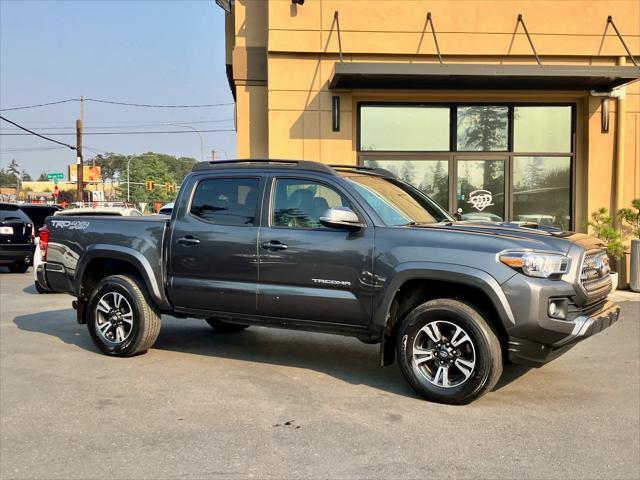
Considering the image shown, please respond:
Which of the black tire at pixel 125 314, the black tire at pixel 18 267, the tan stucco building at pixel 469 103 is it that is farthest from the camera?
the black tire at pixel 18 267

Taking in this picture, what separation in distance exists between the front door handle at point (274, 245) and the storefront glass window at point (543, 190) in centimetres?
820

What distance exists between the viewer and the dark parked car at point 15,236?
14414mm

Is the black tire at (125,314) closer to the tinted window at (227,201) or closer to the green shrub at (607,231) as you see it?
the tinted window at (227,201)

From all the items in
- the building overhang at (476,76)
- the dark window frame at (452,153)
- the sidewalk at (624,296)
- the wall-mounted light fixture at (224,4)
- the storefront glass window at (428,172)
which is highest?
the wall-mounted light fixture at (224,4)

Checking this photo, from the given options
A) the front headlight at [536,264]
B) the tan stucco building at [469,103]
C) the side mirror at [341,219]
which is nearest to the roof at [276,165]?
the side mirror at [341,219]

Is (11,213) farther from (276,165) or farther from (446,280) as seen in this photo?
(446,280)

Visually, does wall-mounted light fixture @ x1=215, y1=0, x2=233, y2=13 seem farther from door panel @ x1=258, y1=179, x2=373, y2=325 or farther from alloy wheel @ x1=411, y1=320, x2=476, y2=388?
alloy wheel @ x1=411, y1=320, x2=476, y2=388

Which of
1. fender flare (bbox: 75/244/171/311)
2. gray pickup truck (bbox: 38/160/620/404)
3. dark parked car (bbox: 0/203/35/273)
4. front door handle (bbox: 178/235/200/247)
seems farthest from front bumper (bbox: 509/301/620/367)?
dark parked car (bbox: 0/203/35/273)

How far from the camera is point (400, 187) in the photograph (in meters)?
6.11

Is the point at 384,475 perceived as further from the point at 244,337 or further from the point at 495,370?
the point at 244,337

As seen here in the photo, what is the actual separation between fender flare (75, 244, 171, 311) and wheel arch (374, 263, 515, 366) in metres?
2.31

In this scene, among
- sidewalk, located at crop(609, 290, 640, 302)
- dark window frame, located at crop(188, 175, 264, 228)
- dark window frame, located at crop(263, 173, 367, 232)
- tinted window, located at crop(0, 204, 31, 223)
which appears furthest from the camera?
tinted window, located at crop(0, 204, 31, 223)

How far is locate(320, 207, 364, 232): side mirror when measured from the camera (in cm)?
484

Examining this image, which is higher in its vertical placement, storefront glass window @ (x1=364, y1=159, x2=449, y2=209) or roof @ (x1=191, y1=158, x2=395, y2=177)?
storefront glass window @ (x1=364, y1=159, x2=449, y2=209)
